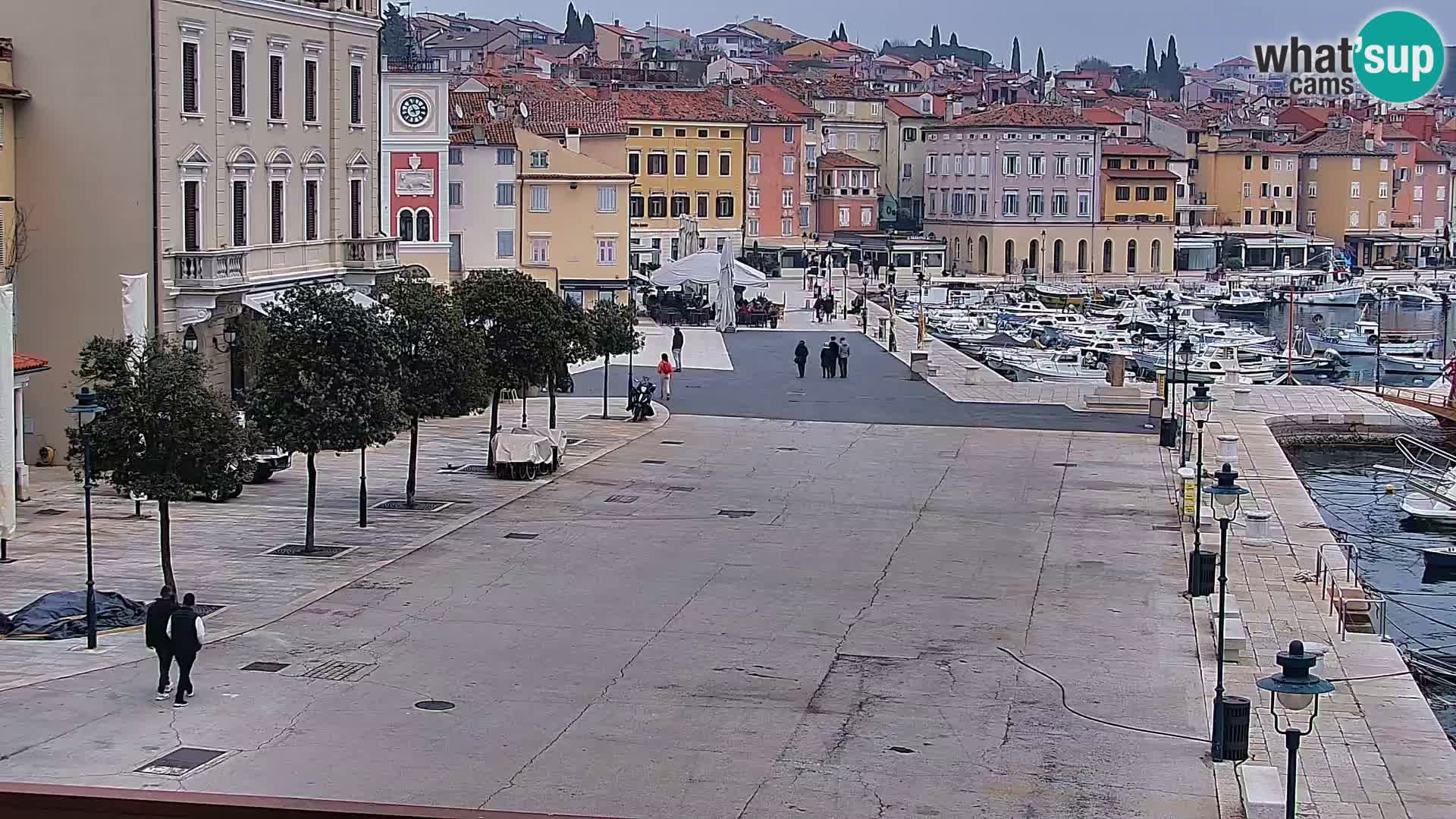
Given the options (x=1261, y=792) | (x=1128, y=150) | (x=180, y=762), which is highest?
(x=1128, y=150)

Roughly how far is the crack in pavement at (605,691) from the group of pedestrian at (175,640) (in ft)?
11.9

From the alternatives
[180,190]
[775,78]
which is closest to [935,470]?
[180,190]

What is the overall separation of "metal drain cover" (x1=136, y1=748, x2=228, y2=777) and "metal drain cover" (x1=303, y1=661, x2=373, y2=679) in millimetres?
2935

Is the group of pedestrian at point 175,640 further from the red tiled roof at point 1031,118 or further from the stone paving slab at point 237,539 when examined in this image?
the red tiled roof at point 1031,118

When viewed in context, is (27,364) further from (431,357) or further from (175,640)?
(175,640)

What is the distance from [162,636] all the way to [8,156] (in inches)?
690

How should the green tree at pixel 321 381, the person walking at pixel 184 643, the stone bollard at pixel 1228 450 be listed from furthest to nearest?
the stone bollard at pixel 1228 450 < the green tree at pixel 321 381 < the person walking at pixel 184 643

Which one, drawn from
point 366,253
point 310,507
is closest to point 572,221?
point 366,253

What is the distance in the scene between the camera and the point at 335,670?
19.7 m

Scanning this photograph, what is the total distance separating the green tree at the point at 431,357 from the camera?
2984 centimetres

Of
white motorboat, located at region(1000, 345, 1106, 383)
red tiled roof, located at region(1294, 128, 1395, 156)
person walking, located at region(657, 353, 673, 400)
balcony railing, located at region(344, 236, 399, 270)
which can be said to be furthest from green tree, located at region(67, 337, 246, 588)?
red tiled roof, located at region(1294, 128, 1395, 156)

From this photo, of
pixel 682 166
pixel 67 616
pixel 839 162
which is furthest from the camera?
pixel 839 162

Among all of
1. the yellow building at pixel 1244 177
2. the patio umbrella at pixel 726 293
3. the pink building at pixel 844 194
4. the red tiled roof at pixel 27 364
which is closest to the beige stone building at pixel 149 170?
the red tiled roof at pixel 27 364

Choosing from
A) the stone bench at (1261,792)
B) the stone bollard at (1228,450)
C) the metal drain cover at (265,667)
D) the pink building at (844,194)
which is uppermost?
the pink building at (844,194)
